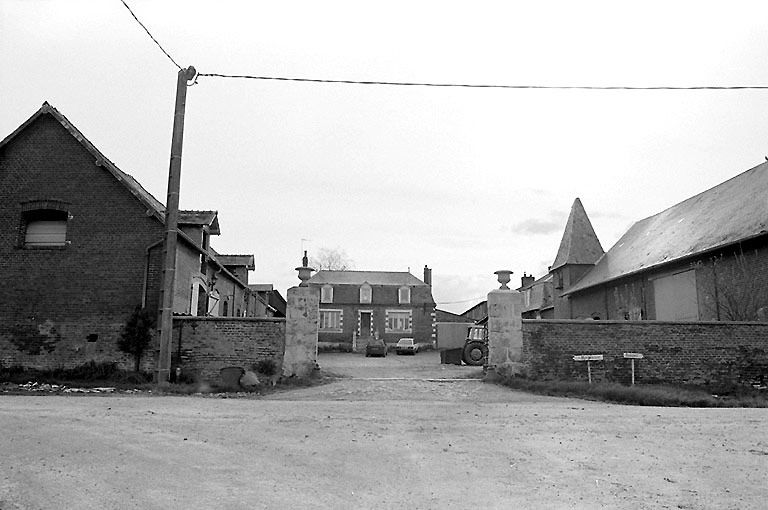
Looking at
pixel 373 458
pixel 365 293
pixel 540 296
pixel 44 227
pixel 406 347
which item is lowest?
pixel 373 458

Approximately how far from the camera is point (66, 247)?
1823 cm

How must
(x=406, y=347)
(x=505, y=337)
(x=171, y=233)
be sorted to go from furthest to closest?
(x=406, y=347) → (x=505, y=337) → (x=171, y=233)

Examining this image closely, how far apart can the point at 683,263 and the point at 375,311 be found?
99.8 ft

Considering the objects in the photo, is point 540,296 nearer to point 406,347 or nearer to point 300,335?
point 406,347

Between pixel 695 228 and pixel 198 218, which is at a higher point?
pixel 695 228

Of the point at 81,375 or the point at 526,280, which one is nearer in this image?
the point at 81,375

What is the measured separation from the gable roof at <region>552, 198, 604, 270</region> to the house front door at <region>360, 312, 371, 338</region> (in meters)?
18.8

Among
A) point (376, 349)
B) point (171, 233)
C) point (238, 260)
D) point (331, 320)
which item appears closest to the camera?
point (171, 233)

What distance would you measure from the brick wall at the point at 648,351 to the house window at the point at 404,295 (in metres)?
36.8

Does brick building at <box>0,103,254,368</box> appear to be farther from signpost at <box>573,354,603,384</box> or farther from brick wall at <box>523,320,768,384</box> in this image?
signpost at <box>573,354,603,384</box>

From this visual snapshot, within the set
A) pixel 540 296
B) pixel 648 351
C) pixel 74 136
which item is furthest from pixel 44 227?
pixel 540 296

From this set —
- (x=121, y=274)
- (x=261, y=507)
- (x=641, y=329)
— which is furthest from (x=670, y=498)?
(x=121, y=274)

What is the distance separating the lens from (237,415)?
10.1 m

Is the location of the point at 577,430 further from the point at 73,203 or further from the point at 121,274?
the point at 73,203
